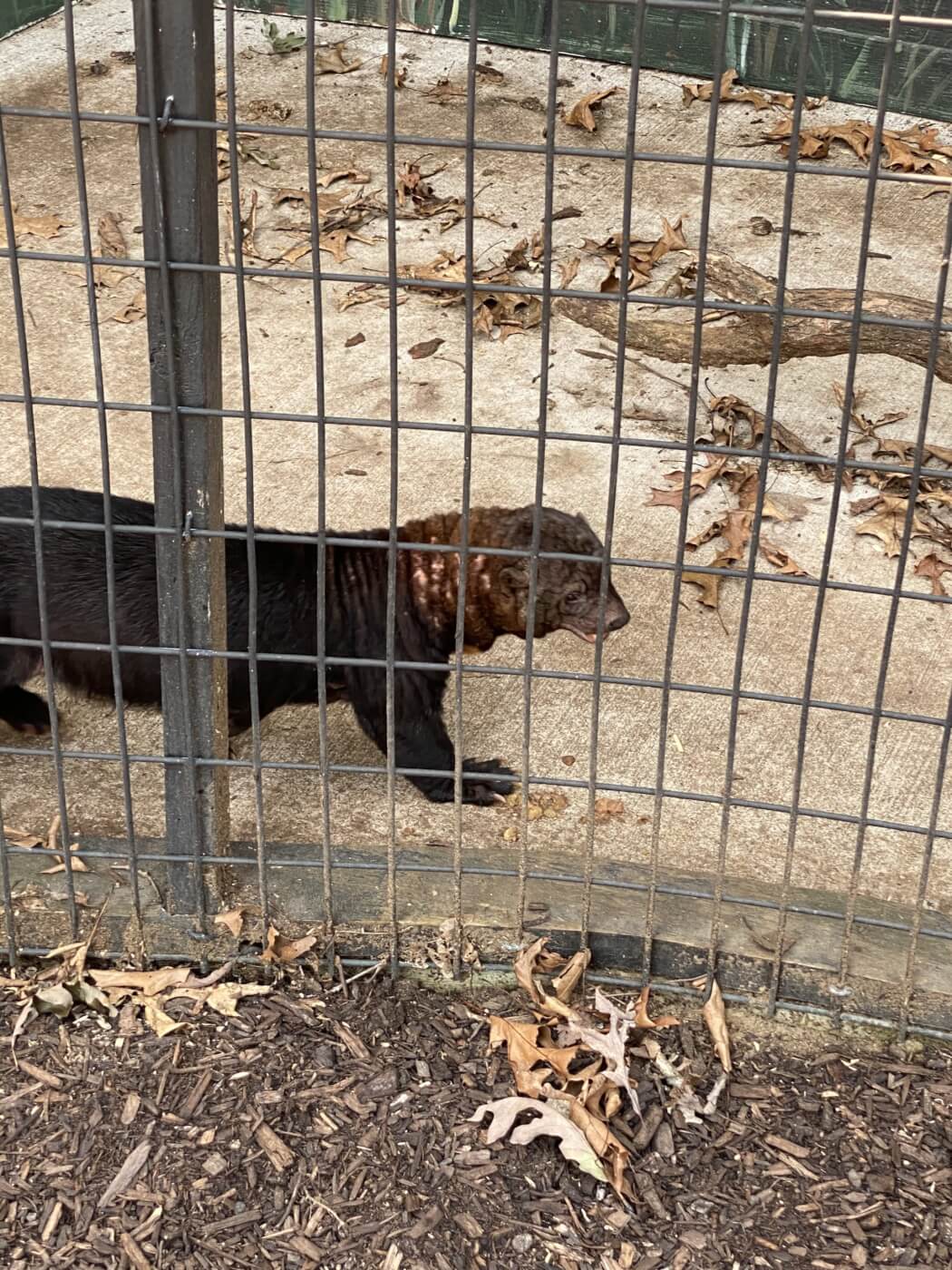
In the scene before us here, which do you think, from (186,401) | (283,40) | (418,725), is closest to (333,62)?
(283,40)

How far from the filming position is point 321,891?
389 cm

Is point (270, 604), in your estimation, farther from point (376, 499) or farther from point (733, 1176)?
point (733, 1176)

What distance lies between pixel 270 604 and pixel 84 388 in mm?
2624

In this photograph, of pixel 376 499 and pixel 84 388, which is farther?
pixel 84 388

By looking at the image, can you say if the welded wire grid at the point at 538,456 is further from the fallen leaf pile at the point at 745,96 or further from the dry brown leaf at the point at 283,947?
the fallen leaf pile at the point at 745,96

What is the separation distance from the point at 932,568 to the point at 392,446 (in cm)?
331

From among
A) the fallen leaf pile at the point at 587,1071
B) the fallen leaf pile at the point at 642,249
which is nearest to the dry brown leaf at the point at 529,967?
the fallen leaf pile at the point at 587,1071

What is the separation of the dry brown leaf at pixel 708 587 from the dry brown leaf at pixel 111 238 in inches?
145

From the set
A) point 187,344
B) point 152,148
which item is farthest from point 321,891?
point 152,148

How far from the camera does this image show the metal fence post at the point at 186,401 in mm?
3006

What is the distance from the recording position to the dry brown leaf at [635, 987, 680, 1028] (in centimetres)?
368

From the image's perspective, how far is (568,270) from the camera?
25.4 ft

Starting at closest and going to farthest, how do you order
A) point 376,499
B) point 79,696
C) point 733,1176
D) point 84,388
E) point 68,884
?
point 733,1176 → point 68,884 → point 79,696 → point 376,499 → point 84,388

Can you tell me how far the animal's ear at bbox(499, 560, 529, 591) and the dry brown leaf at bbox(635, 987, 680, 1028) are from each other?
1.41 m
